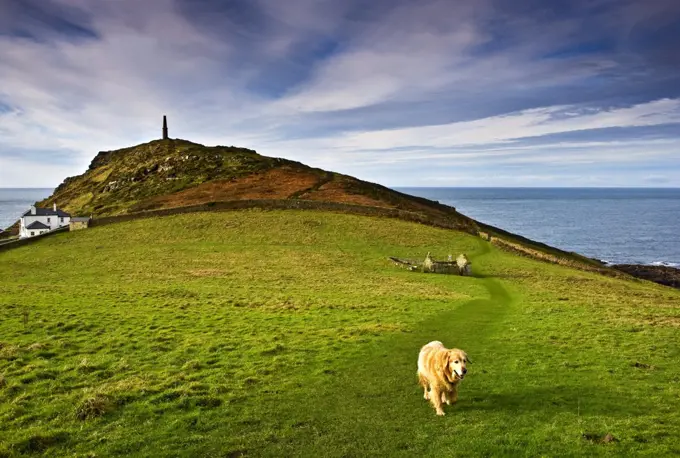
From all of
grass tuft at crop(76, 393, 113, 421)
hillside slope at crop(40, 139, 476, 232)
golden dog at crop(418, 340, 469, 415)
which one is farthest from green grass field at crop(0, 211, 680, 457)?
hillside slope at crop(40, 139, 476, 232)

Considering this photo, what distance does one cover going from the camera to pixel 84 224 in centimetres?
7338

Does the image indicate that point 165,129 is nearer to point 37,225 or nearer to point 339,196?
point 37,225

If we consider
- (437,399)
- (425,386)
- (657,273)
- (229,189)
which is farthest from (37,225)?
(657,273)

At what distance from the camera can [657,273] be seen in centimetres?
8381

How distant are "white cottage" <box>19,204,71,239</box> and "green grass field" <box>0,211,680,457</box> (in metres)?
56.8

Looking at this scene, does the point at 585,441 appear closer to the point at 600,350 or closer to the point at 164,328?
the point at 600,350

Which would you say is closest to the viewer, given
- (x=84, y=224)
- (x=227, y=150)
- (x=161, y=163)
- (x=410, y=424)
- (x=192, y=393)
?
(x=410, y=424)

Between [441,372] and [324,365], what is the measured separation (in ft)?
19.9

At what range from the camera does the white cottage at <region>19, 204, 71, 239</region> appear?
95.5 metres

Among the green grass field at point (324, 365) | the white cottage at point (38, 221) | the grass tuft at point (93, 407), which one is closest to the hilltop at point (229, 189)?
the white cottage at point (38, 221)

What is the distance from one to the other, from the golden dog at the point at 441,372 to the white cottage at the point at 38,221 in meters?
102

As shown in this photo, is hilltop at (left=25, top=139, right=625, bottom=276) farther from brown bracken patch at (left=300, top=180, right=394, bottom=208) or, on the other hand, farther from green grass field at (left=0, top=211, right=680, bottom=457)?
green grass field at (left=0, top=211, right=680, bottom=457)

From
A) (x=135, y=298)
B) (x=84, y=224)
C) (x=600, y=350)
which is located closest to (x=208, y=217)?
(x=84, y=224)

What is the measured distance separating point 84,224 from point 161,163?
6063 centimetres
